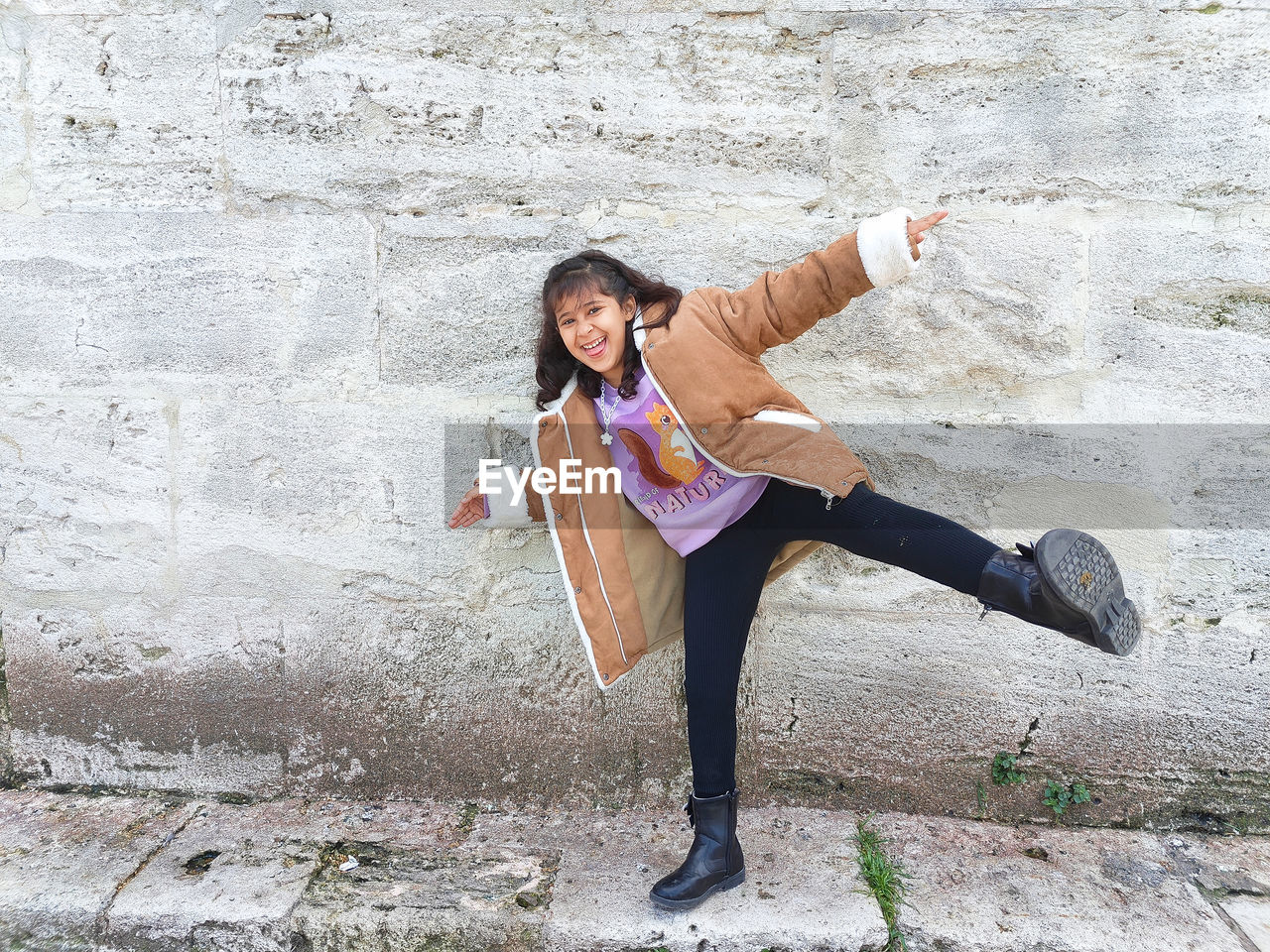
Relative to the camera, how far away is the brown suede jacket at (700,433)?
179 centimetres

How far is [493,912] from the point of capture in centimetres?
197

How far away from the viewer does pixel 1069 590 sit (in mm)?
1617

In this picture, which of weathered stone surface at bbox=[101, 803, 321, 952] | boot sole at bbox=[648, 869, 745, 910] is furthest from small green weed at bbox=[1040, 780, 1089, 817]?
weathered stone surface at bbox=[101, 803, 321, 952]

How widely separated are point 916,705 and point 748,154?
1.57 m

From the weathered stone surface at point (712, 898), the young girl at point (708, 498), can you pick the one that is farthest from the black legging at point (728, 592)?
the weathered stone surface at point (712, 898)

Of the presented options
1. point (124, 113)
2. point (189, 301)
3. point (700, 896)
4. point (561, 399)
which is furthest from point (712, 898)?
point (124, 113)

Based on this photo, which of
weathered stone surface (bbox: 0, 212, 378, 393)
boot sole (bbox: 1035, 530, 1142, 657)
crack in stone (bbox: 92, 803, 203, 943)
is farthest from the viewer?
weathered stone surface (bbox: 0, 212, 378, 393)

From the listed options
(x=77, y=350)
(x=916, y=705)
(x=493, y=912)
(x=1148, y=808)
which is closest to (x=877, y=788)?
(x=916, y=705)

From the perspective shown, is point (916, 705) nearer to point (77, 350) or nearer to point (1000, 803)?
point (1000, 803)

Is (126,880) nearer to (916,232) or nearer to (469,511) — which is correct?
(469,511)

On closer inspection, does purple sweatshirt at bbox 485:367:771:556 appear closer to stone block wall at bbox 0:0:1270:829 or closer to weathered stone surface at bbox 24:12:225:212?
stone block wall at bbox 0:0:1270:829

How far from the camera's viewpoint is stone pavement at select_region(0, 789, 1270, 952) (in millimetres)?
1899

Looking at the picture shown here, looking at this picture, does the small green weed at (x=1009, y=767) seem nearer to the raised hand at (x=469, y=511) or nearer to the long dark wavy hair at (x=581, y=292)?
the long dark wavy hair at (x=581, y=292)

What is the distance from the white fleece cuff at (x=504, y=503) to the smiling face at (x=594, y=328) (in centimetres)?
38
